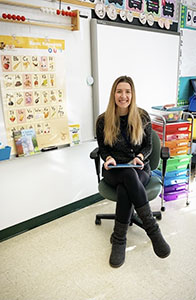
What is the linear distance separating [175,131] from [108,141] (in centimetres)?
86

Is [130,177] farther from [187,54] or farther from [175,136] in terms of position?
[187,54]

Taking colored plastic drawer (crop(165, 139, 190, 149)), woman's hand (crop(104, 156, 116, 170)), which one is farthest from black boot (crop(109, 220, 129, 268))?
colored plastic drawer (crop(165, 139, 190, 149))

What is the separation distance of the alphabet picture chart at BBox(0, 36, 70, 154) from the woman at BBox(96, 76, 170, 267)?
0.40 meters

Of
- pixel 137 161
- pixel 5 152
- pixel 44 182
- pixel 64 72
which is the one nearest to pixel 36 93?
pixel 64 72

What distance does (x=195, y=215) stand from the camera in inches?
95.7

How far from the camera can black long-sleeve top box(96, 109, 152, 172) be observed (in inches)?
81.3

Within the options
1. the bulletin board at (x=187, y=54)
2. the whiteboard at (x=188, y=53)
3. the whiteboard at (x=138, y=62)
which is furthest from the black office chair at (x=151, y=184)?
the whiteboard at (x=188, y=53)

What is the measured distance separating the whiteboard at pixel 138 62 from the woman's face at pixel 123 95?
438mm

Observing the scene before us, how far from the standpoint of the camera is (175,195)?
2652mm

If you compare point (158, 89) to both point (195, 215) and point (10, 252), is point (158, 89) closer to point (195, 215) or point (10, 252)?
point (195, 215)

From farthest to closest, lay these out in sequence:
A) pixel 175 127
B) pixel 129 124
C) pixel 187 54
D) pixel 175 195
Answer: pixel 187 54 → pixel 175 195 → pixel 175 127 → pixel 129 124

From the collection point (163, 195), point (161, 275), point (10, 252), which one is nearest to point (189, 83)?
point (163, 195)

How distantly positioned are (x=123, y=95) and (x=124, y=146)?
0.40 meters

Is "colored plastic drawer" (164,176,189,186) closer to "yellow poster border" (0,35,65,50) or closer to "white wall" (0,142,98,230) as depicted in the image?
"white wall" (0,142,98,230)
